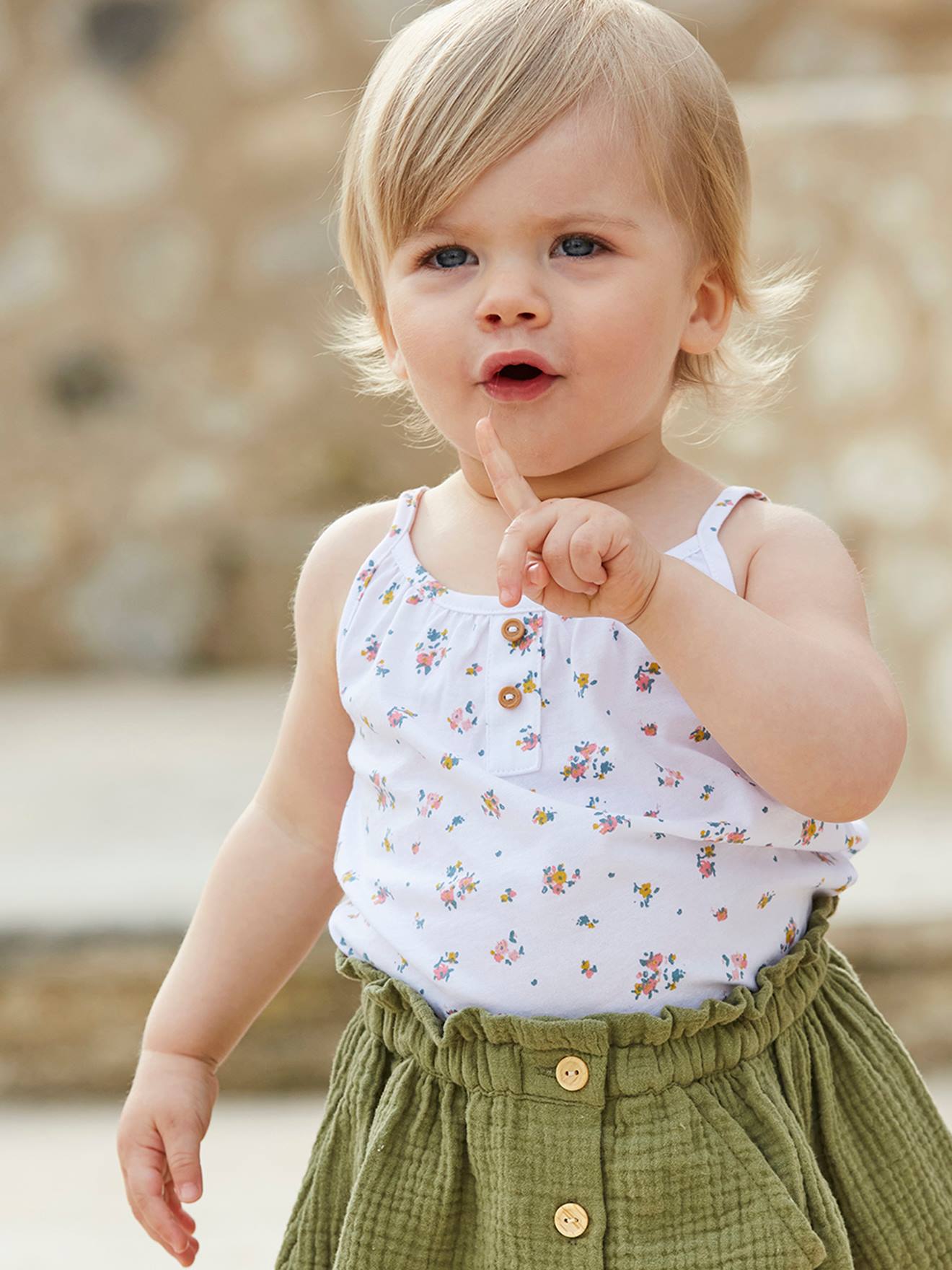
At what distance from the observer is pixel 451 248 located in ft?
3.34

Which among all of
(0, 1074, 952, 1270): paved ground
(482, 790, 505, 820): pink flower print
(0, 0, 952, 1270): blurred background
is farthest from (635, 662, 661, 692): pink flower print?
(0, 0, 952, 1270): blurred background

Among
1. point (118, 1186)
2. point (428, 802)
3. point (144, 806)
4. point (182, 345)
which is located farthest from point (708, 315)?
point (182, 345)

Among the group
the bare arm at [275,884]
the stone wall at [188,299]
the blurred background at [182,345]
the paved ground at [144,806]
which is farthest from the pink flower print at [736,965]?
the stone wall at [188,299]

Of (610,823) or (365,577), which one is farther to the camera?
(365,577)

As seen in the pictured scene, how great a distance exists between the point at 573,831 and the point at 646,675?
10cm

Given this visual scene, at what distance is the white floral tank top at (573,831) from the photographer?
3.27 feet

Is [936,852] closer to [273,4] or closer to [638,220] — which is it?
[638,220]

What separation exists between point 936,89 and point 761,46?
109cm

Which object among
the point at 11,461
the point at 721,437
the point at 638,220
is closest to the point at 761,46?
the point at 721,437

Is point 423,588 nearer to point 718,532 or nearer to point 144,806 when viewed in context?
point 718,532

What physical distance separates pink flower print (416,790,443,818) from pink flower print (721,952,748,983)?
0.19 metres

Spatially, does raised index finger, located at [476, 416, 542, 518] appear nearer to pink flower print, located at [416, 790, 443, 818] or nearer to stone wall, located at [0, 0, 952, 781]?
pink flower print, located at [416, 790, 443, 818]

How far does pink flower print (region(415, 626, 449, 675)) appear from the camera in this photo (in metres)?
1.05

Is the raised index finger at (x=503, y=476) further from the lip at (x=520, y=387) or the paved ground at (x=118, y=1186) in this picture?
the paved ground at (x=118, y=1186)
